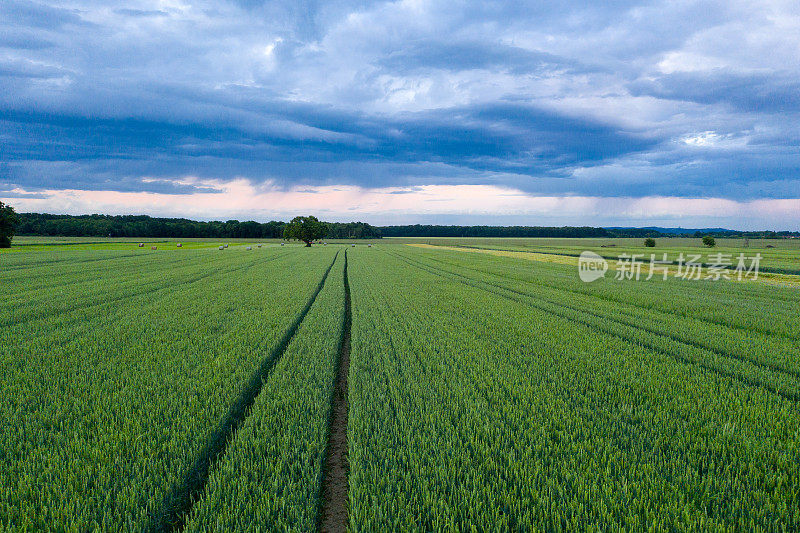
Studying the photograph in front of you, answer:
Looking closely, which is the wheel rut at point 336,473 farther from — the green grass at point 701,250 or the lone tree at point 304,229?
the lone tree at point 304,229

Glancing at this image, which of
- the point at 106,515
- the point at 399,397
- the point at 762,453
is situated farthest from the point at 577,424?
the point at 106,515

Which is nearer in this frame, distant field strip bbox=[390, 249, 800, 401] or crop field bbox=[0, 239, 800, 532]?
crop field bbox=[0, 239, 800, 532]

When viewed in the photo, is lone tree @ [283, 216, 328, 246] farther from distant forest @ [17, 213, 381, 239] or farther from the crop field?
the crop field

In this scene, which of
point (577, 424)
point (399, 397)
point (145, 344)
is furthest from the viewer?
point (145, 344)

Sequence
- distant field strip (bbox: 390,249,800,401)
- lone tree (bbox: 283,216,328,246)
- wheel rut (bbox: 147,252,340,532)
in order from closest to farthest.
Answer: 1. wheel rut (bbox: 147,252,340,532)
2. distant field strip (bbox: 390,249,800,401)
3. lone tree (bbox: 283,216,328,246)

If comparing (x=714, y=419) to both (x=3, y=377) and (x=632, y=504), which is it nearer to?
(x=632, y=504)

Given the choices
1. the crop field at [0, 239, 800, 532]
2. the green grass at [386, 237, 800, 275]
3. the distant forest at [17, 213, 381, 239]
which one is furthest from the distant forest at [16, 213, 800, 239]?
the crop field at [0, 239, 800, 532]
